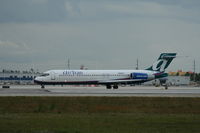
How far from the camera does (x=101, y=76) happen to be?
98938 mm

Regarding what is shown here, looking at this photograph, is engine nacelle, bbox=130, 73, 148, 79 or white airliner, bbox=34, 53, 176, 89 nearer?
white airliner, bbox=34, 53, 176, 89

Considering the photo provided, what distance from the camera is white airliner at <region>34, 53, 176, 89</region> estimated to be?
96000 millimetres

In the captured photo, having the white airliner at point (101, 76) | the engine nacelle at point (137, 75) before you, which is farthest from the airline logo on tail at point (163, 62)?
the engine nacelle at point (137, 75)

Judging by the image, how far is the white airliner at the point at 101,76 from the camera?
9600 cm
